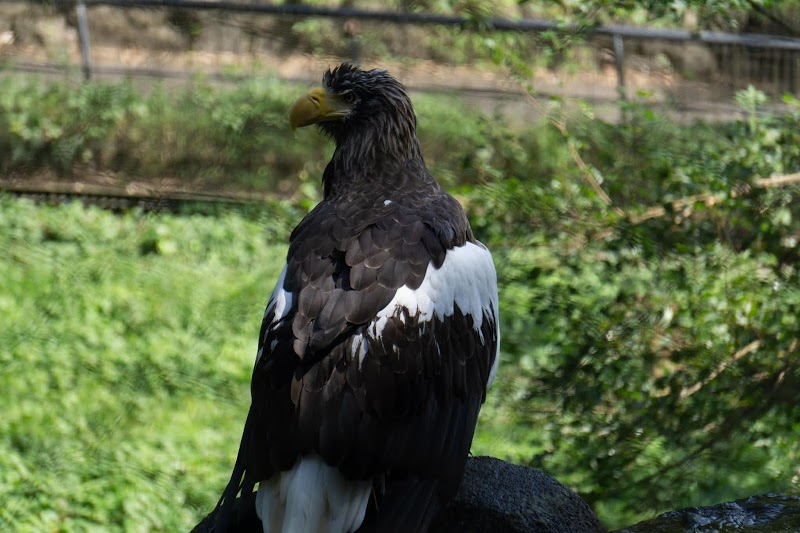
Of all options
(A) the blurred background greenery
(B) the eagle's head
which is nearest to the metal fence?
(A) the blurred background greenery

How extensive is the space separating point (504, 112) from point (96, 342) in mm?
3564

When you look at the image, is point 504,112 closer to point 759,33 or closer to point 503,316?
Result: point 759,33

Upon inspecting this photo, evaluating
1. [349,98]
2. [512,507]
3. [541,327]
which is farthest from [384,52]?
[512,507]

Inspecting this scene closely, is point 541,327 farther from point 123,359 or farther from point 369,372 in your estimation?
point 369,372

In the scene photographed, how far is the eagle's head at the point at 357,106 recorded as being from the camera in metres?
3.24

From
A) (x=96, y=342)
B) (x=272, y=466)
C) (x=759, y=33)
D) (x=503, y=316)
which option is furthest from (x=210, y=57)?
(x=272, y=466)

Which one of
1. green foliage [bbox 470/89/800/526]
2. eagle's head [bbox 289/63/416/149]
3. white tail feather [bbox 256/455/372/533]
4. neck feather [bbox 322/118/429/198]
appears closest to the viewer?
white tail feather [bbox 256/455/372/533]

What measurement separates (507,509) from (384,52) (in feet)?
16.2

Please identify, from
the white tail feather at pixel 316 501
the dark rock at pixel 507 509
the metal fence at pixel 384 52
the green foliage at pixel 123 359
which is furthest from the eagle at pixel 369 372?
the metal fence at pixel 384 52

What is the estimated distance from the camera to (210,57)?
23.8ft

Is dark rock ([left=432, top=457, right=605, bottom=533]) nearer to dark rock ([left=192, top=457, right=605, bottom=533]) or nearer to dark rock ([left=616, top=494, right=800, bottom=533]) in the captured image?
dark rock ([left=192, top=457, right=605, bottom=533])

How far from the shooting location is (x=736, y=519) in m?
2.75

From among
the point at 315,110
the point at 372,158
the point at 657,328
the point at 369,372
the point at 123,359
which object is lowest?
the point at 123,359

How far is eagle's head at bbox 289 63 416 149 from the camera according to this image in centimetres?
324
